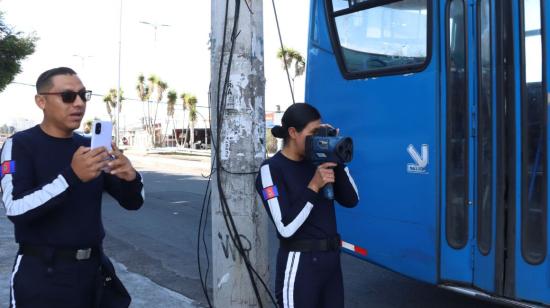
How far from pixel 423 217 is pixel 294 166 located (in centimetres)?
157

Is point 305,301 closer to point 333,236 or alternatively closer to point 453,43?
point 333,236

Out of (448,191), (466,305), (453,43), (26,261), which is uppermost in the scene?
(453,43)

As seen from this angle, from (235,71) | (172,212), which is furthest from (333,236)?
(172,212)

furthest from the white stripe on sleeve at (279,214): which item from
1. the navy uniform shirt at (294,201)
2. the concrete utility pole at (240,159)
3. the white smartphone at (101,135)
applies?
the white smartphone at (101,135)

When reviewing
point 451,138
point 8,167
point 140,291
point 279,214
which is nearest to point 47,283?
point 8,167

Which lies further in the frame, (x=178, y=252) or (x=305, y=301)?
(x=178, y=252)

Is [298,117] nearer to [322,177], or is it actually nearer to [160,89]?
[322,177]

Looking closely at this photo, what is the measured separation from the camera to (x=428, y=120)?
3977 mm

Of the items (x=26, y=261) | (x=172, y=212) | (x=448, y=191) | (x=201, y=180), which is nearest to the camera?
(x=26, y=261)

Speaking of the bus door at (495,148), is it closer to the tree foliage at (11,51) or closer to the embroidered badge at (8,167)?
the embroidered badge at (8,167)

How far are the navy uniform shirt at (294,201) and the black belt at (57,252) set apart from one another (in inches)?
36.7

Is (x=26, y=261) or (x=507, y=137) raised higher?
(x=507, y=137)

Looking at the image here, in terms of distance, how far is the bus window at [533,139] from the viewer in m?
3.46

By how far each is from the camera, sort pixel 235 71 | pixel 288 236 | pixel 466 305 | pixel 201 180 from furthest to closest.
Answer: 1. pixel 201 180
2. pixel 466 305
3. pixel 235 71
4. pixel 288 236
